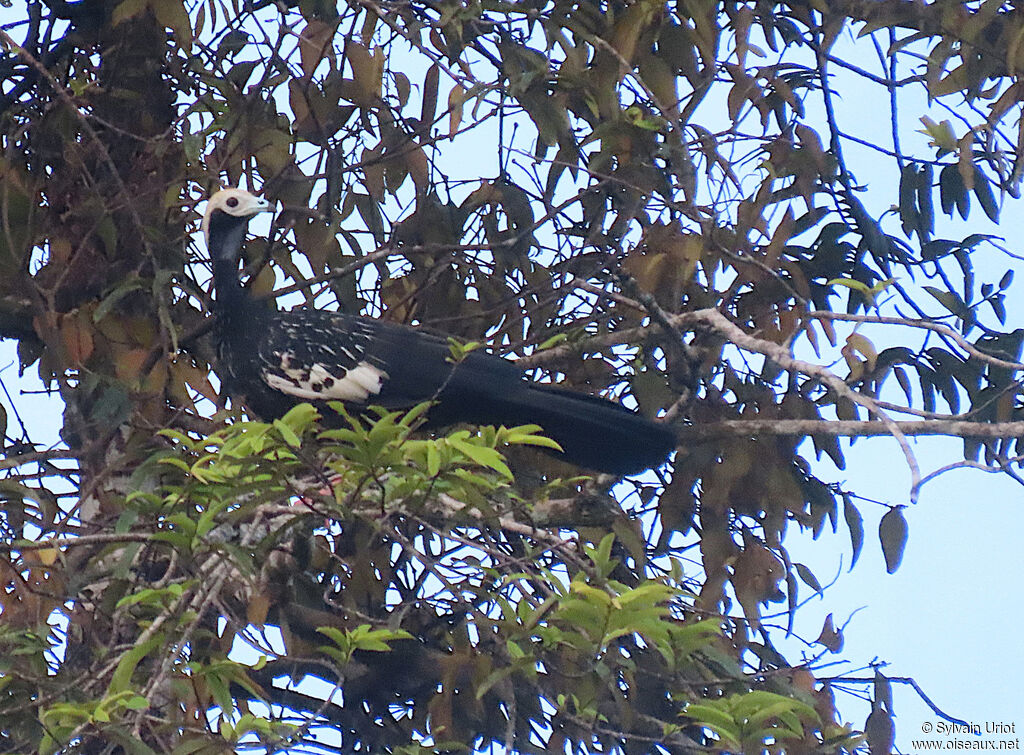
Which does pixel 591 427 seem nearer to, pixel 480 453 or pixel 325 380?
pixel 325 380

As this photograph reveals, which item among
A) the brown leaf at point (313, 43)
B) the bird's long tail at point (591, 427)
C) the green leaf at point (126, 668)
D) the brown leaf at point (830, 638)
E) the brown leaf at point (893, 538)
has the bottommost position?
the green leaf at point (126, 668)

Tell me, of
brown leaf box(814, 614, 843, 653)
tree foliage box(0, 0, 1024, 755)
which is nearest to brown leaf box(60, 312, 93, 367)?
tree foliage box(0, 0, 1024, 755)

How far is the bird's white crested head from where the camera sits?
3947mm

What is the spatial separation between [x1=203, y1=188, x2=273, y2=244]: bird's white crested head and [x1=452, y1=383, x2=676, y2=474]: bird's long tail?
86 centimetres

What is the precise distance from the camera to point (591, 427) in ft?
11.9

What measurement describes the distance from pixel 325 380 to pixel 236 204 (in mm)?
557

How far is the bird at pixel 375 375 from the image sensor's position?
3611 mm

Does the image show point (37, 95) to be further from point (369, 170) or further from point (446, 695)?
point (446, 695)

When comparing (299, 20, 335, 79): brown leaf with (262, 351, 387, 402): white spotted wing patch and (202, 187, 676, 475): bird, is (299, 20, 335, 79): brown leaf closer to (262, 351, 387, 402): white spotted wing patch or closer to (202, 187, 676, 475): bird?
(202, 187, 676, 475): bird

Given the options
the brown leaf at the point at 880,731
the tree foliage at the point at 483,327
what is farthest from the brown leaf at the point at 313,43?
the brown leaf at the point at 880,731

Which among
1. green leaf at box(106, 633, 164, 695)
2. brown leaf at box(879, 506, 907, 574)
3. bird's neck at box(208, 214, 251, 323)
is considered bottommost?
green leaf at box(106, 633, 164, 695)

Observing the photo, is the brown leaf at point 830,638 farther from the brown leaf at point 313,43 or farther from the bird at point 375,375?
the brown leaf at point 313,43

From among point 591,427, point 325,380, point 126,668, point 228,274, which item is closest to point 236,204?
point 228,274

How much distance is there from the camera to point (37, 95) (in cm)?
407
